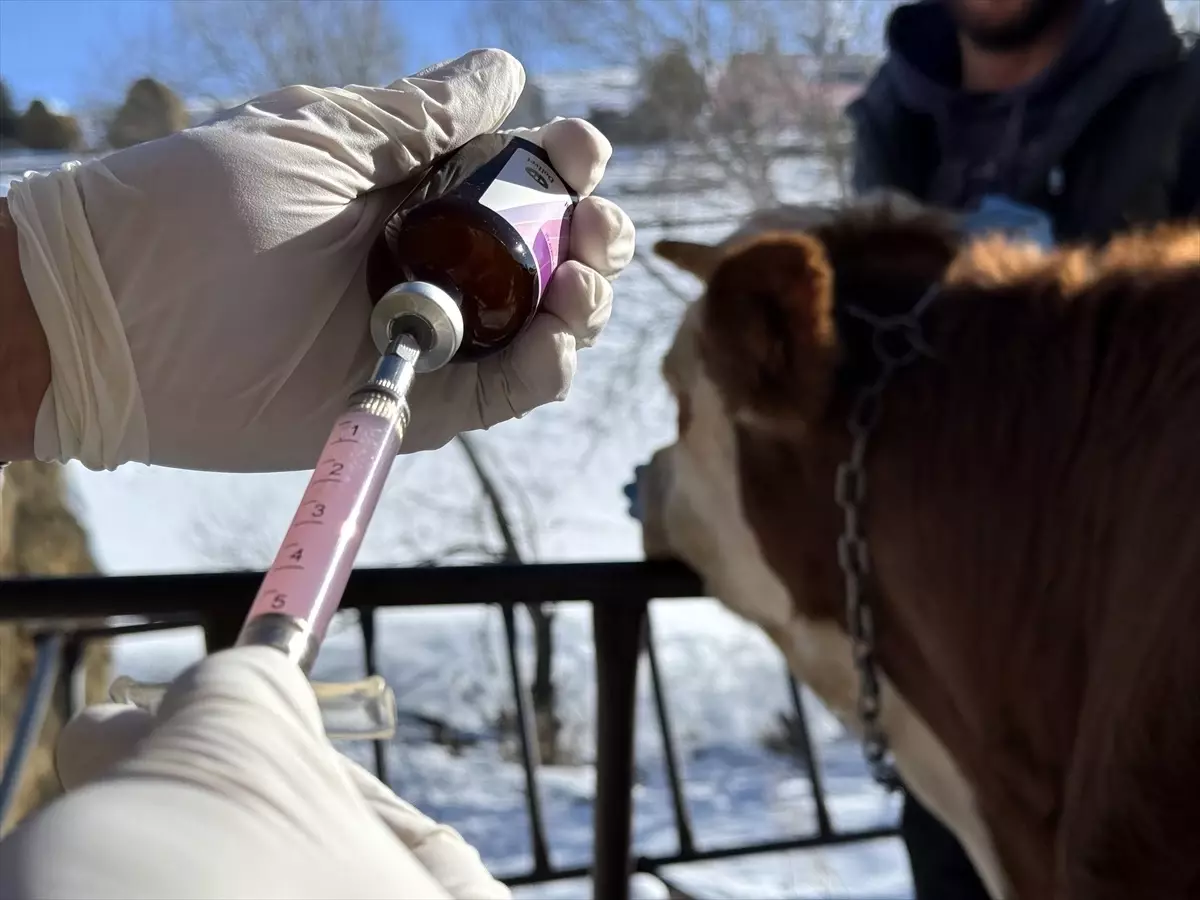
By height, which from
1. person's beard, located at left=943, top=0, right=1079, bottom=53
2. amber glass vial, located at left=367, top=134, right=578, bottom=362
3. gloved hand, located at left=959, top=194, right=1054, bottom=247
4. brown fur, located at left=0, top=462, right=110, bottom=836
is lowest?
brown fur, located at left=0, top=462, right=110, bottom=836

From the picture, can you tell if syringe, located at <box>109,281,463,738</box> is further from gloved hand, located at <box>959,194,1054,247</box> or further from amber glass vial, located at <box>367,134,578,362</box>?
gloved hand, located at <box>959,194,1054,247</box>

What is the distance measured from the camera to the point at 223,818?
37 cm

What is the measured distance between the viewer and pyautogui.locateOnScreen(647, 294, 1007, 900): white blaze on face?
906 mm

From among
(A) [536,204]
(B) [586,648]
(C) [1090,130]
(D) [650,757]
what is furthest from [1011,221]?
(B) [586,648]

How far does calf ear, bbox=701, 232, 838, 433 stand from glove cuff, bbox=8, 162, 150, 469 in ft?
1.64

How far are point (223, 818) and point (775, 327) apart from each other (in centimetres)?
59

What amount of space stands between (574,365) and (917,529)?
1.11 ft

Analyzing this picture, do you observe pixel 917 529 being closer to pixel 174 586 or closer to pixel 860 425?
pixel 860 425

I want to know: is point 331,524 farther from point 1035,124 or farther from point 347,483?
point 1035,124

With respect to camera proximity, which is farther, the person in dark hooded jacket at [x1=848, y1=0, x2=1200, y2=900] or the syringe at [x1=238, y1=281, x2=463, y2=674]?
the person in dark hooded jacket at [x1=848, y1=0, x2=1200, y2=900]

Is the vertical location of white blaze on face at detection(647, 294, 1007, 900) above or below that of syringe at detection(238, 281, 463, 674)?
below

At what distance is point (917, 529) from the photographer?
2.57ft

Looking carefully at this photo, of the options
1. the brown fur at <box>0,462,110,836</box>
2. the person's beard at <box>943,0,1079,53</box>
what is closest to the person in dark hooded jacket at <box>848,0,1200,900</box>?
the person's beard at <box>943,0,1079,53</box>

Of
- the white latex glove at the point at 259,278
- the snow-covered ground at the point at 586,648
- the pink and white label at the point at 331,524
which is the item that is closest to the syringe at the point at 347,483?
the pink and white label at the point at 331,524
